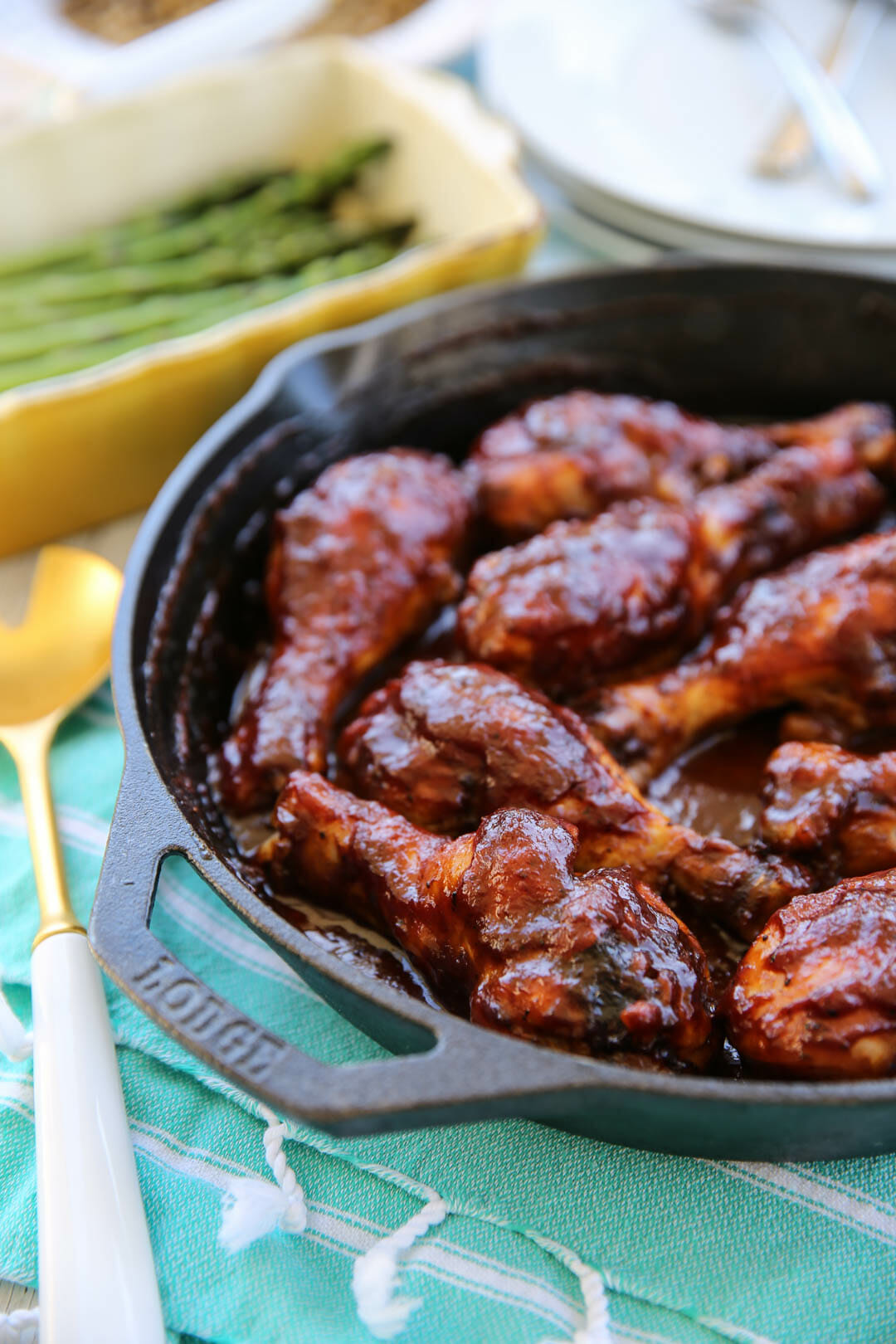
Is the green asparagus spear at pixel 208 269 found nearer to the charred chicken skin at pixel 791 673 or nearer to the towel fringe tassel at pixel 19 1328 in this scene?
the charred chicken skin at pixel 791 673

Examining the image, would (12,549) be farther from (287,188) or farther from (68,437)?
(287,188)

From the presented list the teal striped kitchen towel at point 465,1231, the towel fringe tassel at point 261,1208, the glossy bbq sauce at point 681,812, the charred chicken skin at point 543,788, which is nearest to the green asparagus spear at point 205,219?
the glossy bbq sauce at point 681,812

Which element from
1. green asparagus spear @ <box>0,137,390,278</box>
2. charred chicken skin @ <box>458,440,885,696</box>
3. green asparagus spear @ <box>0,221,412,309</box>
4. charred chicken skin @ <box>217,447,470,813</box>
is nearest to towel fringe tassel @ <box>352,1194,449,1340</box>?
charred chicken skin @ <box>217,447,470,813</box>

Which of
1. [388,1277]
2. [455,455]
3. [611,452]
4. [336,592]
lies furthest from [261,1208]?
[455,455]

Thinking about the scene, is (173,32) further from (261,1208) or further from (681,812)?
(261,1208)

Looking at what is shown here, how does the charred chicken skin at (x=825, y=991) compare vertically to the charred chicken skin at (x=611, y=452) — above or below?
below

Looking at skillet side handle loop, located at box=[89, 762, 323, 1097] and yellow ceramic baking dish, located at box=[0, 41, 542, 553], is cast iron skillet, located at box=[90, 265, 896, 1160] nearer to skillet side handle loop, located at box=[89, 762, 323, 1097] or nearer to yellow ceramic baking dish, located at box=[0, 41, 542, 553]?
skillet side handle loop, located at box=[89, 762, 323, 1097]
